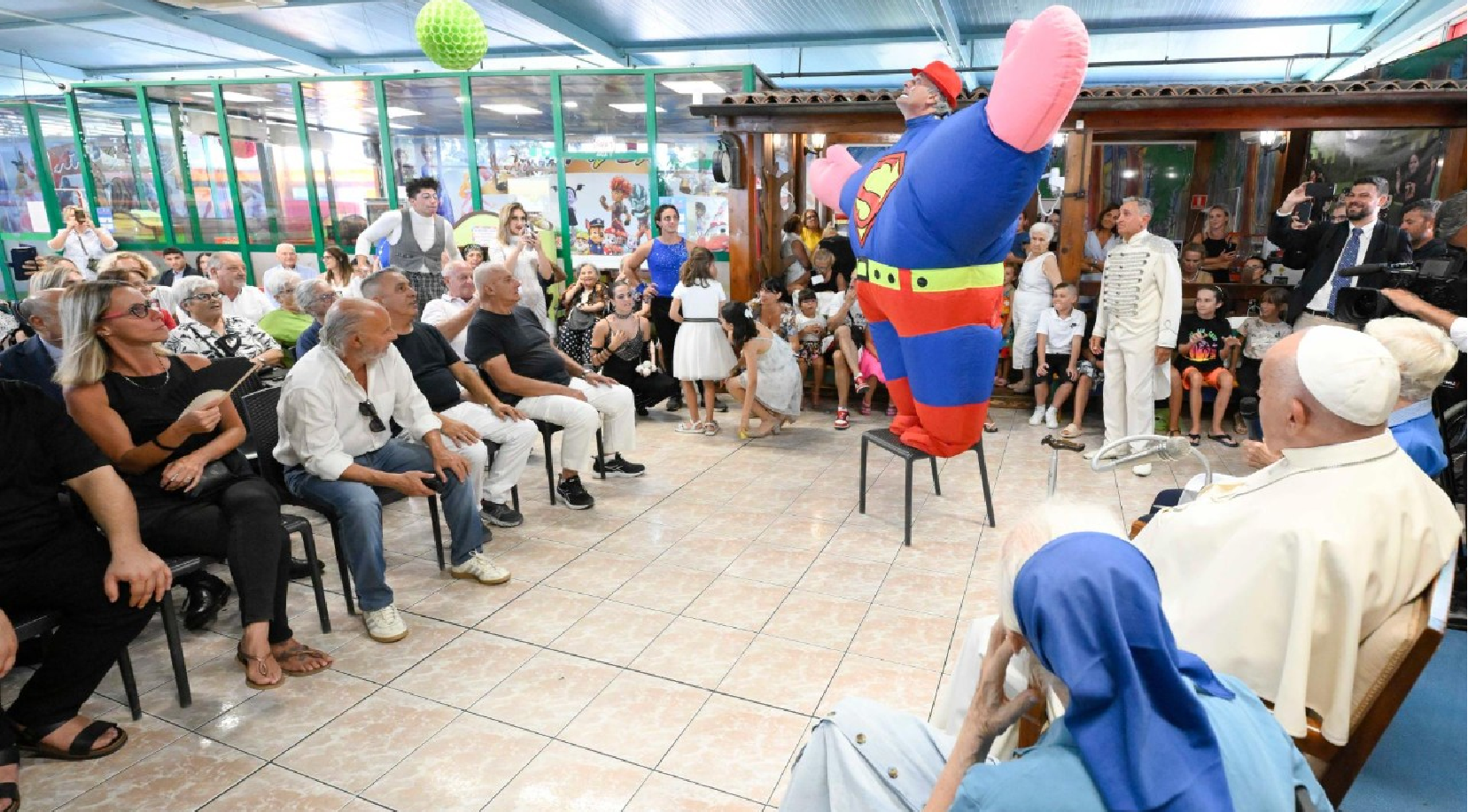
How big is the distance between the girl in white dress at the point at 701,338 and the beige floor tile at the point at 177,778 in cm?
348

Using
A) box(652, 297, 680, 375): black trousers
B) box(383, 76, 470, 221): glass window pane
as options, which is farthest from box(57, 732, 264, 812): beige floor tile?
box(383, 76, 470, 221): glass window pane

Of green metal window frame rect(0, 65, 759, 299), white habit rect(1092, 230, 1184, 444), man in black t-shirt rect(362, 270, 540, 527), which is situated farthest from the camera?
green metal window frame rect(0, 65, 759, 299)

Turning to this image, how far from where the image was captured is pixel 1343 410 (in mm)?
1417

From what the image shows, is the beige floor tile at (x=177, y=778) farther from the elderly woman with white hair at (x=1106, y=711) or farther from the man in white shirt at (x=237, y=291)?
the man in white shirt at (x=237, y=291)

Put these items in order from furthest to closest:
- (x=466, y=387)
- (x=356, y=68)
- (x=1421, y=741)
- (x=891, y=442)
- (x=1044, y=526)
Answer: (x=356, y=68) → (x=466, y=387) → (x=891, y=442) → (x=1421, y=741) → (x=1044, y=526)

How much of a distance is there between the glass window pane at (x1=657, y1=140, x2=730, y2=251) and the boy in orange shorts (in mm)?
3883

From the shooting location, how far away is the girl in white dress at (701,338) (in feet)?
17.2

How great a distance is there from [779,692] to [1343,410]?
5.29ft

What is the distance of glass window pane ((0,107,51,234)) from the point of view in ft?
31.6

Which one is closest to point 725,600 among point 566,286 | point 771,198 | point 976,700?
point 976,700

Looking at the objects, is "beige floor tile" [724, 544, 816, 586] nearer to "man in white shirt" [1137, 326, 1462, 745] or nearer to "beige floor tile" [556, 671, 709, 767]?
"beige floor tile" [556, 671, 709, 767]

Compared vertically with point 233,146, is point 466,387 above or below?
below

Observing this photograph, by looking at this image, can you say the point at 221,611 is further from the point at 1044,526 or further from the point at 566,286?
the point at 566,286

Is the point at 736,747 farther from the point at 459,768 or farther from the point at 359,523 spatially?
the point at 359,523
